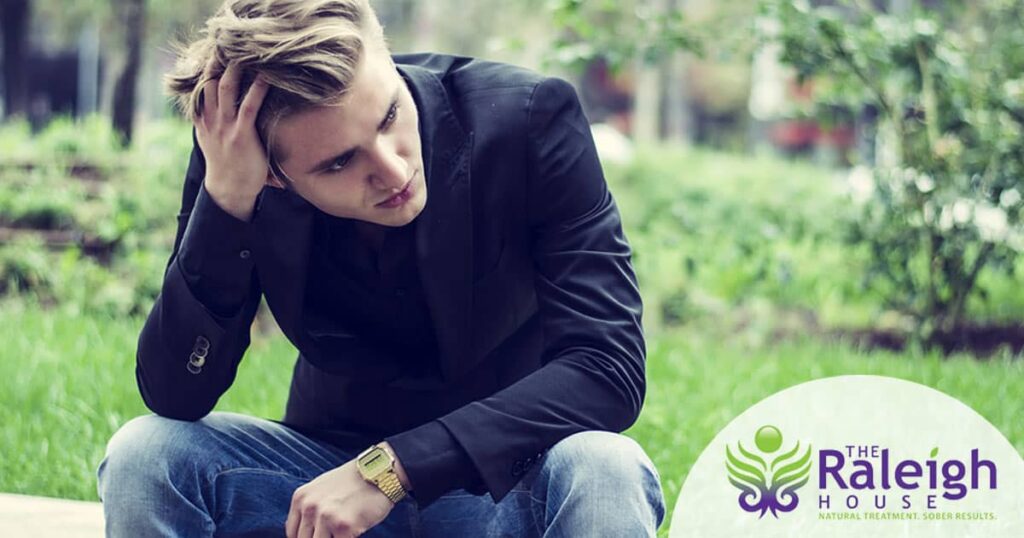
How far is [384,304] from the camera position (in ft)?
8.16

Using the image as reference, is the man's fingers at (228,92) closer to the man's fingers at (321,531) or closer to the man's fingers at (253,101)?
the man's fingers at (253,101)

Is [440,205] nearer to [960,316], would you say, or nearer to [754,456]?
[754,456]

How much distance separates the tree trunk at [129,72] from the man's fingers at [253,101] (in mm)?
6406

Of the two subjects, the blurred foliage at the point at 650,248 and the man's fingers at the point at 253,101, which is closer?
the man's fingers at the point at 253,101

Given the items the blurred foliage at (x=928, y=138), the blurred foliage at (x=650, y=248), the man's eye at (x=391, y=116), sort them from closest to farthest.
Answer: the man's eye at (x=391, y=116) < the blurred foliage at (x=928, y=138) < the blurred foliage at (x=650, y=248)

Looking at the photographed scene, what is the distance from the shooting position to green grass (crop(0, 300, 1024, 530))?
3.80 m

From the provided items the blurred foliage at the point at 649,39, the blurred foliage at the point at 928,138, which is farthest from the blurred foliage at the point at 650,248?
the blurred foliage at the point at 649,39

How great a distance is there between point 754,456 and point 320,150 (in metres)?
1.01

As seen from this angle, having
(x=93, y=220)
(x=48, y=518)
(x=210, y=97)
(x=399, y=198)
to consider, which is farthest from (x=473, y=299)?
(x=93, y=220)

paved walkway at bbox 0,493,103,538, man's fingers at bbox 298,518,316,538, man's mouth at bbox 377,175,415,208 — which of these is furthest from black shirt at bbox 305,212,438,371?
paved walkway at bbox 0,493,103,538

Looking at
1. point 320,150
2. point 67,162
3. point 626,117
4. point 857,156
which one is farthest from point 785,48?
point 626,117

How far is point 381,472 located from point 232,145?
64cm

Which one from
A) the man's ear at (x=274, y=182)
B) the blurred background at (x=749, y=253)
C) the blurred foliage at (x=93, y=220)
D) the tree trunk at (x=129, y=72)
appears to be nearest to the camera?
the man's ear at (x=274, y=182)

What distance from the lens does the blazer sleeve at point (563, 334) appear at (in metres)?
2.21
